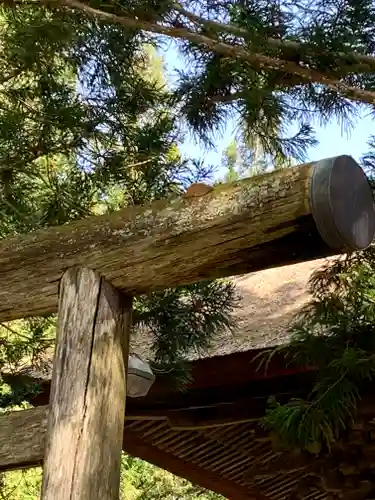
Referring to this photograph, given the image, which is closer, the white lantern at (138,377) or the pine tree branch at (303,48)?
the pine tree branch at (303,48)

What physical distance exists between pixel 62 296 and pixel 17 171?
2.47 ft

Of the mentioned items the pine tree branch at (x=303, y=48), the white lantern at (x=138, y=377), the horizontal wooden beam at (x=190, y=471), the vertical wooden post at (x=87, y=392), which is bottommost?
the vertical wooden post at (x=87, y=392)

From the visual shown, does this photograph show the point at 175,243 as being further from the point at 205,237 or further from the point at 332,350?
Result: the point at 332,350

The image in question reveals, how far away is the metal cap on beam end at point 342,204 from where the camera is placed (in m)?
1.34

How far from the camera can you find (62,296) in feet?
5.22

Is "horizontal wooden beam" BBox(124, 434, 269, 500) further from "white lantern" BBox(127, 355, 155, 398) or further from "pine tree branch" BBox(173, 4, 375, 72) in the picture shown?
"pine tree branch" BBox(173, 4, 375, 72)

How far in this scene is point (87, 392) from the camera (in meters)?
1.48

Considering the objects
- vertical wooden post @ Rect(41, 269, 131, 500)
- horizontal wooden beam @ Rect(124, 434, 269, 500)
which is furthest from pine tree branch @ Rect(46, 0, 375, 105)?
horizontal wooden beam @ Rect(124, 434, 269, 500)

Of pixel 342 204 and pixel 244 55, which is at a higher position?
pixel 244 55

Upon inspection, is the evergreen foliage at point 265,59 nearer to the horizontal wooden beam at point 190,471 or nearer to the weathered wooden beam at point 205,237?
the weathered wooden beam at point 205,237

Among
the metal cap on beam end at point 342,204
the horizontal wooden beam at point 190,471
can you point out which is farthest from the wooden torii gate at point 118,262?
the horizontal wooden beam at point 190,471

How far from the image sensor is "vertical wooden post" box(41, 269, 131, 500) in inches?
56.4

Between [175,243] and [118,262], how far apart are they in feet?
0.40

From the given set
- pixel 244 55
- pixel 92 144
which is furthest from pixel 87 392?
pixel 92 144
